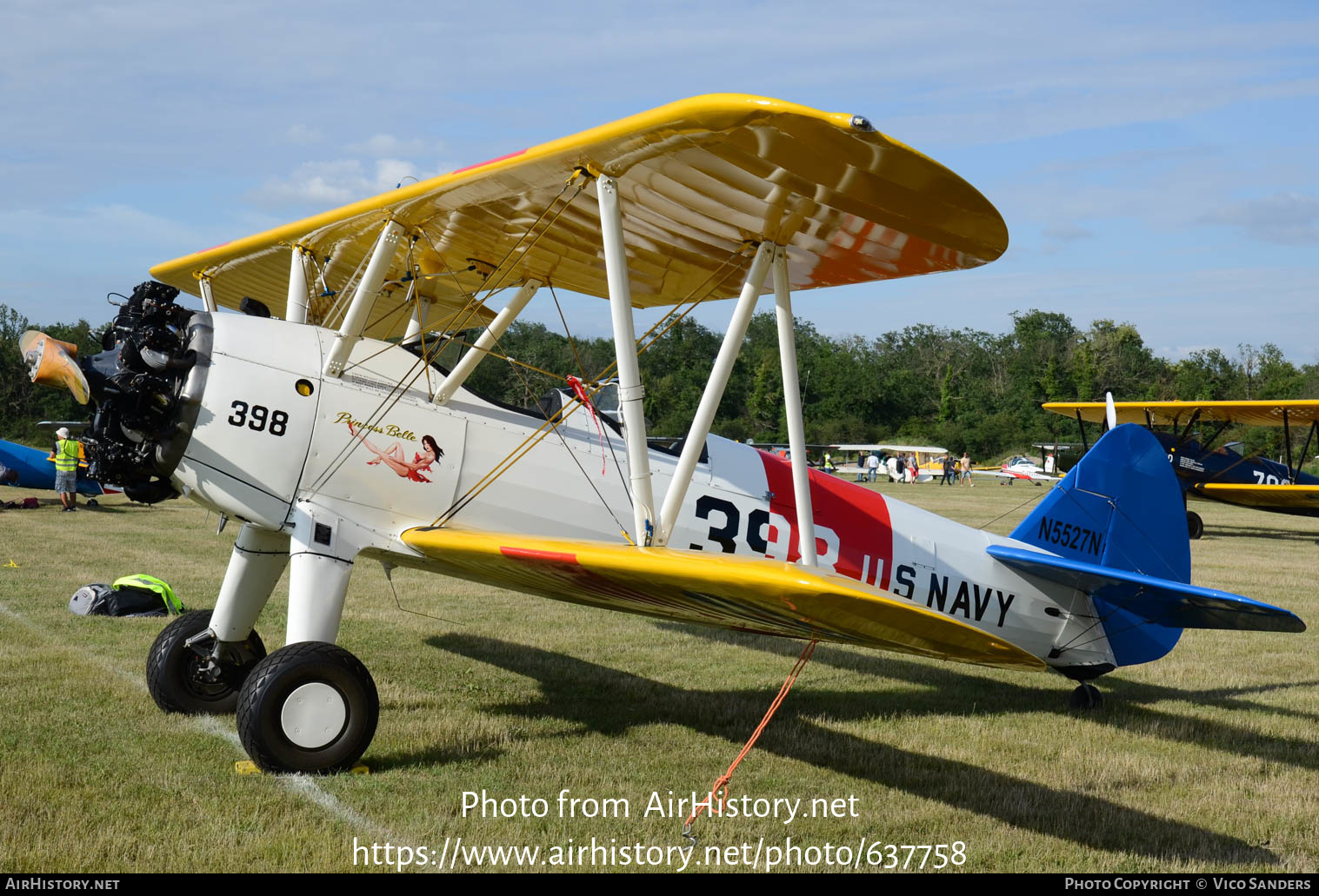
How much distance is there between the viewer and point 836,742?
5.63 meters

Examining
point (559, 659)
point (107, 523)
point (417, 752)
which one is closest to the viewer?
point (417, 752)

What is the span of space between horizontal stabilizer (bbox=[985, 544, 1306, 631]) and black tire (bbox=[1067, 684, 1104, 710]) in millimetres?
743

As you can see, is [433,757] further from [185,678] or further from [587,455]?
[587,455]

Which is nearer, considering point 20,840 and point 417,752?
point 20,840

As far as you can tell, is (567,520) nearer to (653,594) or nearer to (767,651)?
(653,594)

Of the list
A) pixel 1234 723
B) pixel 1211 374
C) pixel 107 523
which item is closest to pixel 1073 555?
pixel 1234 723

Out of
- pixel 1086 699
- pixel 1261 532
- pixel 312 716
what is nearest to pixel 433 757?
pixel 312 716

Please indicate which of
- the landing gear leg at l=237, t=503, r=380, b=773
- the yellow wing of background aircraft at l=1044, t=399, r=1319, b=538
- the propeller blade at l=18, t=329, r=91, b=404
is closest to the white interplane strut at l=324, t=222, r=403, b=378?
the landing gear leg at l=237, t=503, r=380, b=773

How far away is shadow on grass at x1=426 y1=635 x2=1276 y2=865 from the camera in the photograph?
14.1 feet

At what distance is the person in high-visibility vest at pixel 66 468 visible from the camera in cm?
1753

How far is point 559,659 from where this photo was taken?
7508 millimetres

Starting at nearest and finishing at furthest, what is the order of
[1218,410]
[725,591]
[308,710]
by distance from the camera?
[725,591]
[308,710]
[1218,410]

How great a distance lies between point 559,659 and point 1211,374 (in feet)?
234

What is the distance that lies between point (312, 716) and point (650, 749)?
1.74 meters
